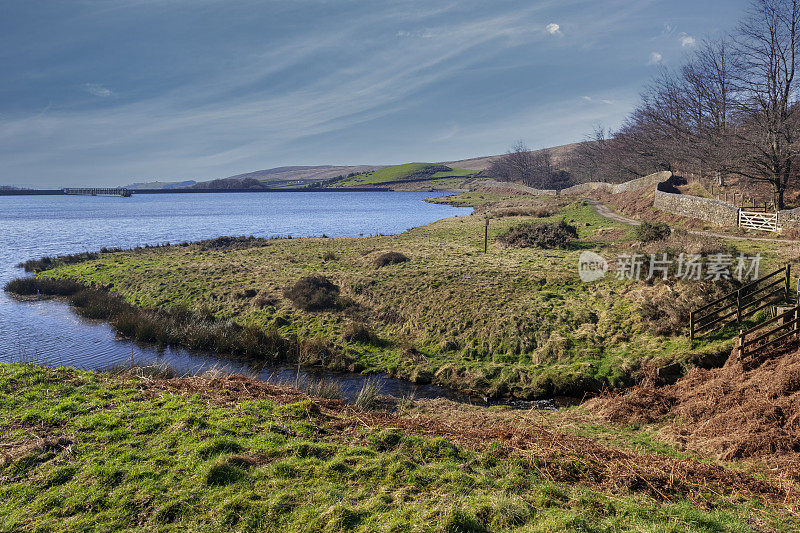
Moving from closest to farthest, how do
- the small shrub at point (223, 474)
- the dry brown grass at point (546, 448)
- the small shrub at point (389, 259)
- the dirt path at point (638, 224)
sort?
the small shrub at point (223, 474) < the dry brown grass at point (546, 448) < the dirt path at point (638, 224) < the small shrub at point (389, 259)

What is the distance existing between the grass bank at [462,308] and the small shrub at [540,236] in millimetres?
1347

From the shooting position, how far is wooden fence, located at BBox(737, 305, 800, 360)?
14.0m

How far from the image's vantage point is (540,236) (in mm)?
37969

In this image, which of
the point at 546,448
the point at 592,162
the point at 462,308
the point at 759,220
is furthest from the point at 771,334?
the point at 592,162

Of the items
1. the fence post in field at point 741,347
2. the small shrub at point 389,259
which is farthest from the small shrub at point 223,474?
the small shrub at point 389,259

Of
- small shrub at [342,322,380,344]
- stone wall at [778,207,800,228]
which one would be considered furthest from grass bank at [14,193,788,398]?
stone wall at [778,207,800,228]

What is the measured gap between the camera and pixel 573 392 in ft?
56.2

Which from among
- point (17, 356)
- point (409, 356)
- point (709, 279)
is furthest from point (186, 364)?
point (709, 279)

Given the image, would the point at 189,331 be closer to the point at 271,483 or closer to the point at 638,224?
the point at 271,483

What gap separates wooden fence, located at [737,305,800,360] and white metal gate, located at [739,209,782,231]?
19.5 metres

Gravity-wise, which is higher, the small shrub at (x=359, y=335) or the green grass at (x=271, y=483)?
the green grass at (x=271, y=483)

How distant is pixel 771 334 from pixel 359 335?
56.7 ft

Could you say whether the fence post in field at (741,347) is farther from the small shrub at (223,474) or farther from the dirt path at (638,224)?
the dirt path at (638,224)

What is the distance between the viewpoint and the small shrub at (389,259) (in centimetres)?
3391
